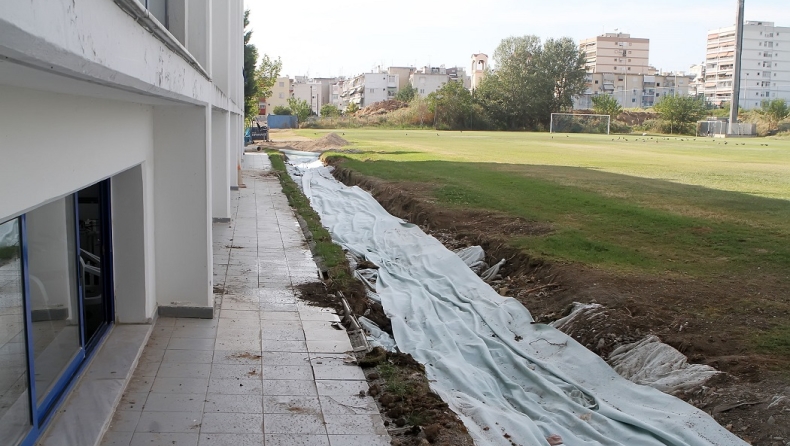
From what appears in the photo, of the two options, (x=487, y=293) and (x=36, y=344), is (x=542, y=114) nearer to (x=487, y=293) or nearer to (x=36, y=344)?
(x=487, y=293)

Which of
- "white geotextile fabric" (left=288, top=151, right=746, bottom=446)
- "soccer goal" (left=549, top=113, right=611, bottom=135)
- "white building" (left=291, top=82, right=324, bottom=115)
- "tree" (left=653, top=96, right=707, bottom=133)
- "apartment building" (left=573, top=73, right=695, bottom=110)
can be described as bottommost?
"white geotextile fabric" (left=288, top=151, right=746, bottom=446)

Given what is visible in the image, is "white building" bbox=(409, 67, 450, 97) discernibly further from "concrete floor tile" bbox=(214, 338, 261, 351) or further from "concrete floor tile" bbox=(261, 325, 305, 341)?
"concrete floor tile" bbox=(214, 338, 261, 351)

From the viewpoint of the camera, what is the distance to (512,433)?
18.9ft

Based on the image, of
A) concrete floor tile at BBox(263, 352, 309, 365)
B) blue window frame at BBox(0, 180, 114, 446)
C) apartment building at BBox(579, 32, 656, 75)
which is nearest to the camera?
blue window frame at BBox(0, 180, 114, 446)

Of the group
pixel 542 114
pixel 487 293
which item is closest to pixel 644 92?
pixel 542 114

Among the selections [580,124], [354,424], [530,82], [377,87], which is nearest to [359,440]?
[354,424]

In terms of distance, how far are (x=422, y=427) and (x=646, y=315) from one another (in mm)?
3776

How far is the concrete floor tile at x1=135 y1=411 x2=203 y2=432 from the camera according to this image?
523 cm

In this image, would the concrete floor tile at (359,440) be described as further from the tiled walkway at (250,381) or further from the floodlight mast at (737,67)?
the floodlight mast at (737,67)

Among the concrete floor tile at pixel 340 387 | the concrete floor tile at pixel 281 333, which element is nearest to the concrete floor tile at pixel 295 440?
the concrete floor tile at pixel 340 387

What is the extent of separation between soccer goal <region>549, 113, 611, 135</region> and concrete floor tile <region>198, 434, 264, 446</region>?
72139 mm

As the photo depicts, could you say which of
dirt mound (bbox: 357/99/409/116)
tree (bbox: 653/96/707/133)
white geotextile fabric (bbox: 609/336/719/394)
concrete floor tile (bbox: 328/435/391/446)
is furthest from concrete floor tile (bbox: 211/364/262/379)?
dirt mound (bbox: 357/99/409/116)

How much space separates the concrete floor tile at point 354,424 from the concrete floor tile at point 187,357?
5.59ft

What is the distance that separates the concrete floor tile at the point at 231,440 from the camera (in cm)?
Result: 505
